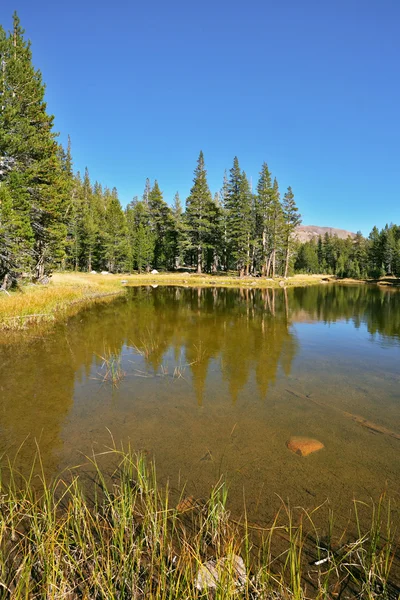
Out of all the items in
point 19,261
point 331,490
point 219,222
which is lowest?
point 331,490

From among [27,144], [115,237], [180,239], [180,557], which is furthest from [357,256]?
[180,557]

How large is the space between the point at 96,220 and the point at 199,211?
21241 millimetres

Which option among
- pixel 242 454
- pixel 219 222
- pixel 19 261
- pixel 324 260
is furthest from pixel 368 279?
pixel 242 454

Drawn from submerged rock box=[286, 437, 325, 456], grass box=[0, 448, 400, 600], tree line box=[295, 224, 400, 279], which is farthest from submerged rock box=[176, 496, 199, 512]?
tree line box=[295, 224, 400, 279]

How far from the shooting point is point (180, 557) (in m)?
2.98

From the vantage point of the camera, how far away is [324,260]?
108125 mm

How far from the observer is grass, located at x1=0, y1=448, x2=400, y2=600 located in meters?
2.77

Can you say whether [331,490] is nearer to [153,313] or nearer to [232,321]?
[232,321]

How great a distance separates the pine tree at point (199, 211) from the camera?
5668cm

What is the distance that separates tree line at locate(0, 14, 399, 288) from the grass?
61.9 feet

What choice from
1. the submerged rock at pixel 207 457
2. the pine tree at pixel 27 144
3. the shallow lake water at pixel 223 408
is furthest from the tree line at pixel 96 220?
the submerged rock at pixel 207 457

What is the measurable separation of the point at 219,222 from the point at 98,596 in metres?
60.1

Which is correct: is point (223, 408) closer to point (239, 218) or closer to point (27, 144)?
point (27, 144)

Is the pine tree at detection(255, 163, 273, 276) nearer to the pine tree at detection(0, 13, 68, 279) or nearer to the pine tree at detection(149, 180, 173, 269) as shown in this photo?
the pine tree at detection(149, 180, 173, 269)
